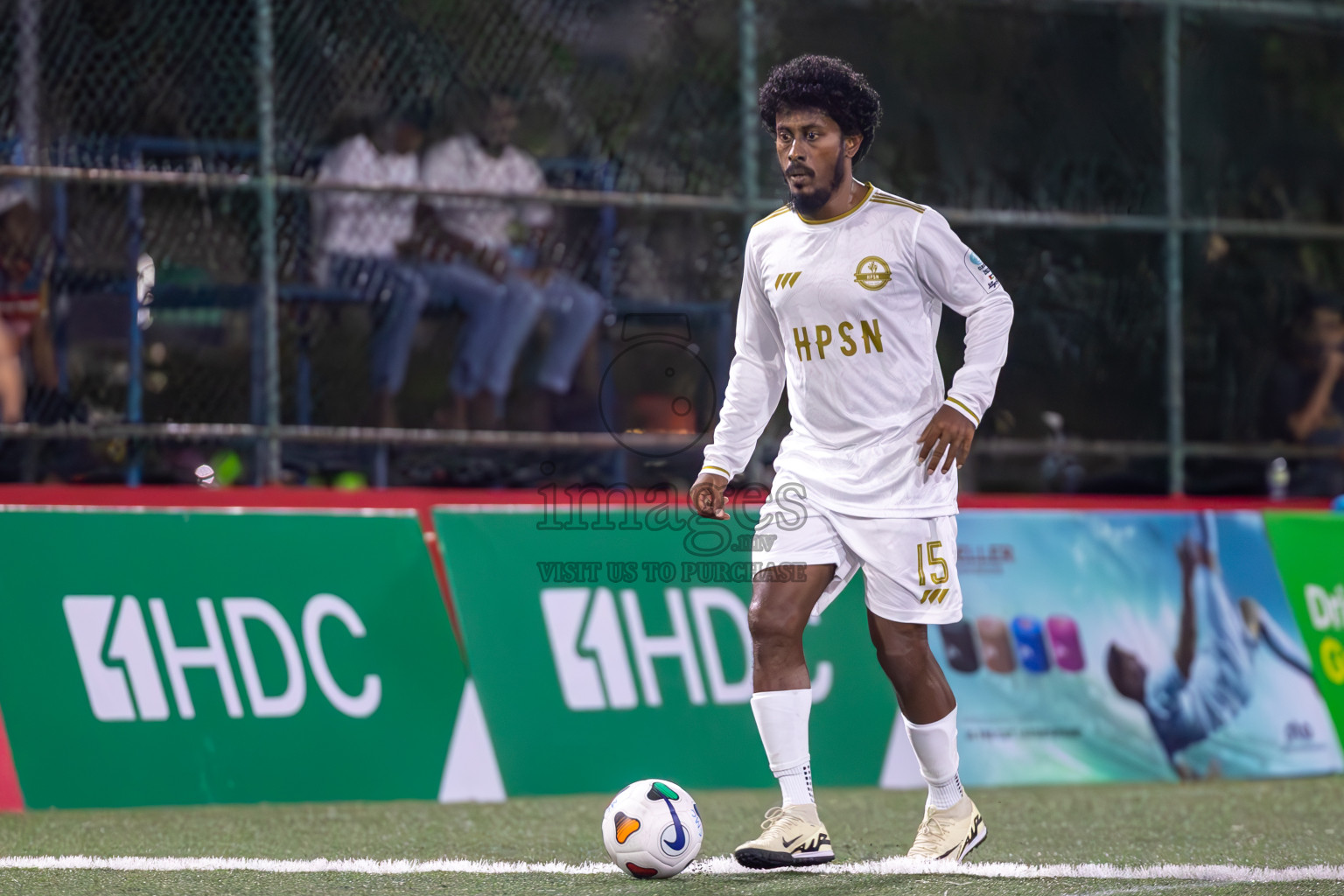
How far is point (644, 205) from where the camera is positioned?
27.2 ft

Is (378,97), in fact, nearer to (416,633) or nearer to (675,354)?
(675,354)

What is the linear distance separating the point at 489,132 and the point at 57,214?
2.01 m

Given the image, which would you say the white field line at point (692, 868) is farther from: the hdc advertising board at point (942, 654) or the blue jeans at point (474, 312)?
the blue jeans at point (474, 312)

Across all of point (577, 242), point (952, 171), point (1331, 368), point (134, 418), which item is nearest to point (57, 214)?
point (134, 418)

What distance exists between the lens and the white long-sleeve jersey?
15.4 ft

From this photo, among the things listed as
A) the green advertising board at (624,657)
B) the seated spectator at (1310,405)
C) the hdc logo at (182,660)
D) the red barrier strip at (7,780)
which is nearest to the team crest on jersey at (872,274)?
the green advertising board at (624,657)

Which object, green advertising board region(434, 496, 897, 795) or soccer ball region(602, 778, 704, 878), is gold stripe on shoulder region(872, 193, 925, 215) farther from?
green advertising board region(434, 496, 897, 795)

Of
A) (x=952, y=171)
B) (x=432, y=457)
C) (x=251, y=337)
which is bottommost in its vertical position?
(x=432, y=457)

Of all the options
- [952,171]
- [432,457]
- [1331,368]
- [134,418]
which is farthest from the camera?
[1331,368]

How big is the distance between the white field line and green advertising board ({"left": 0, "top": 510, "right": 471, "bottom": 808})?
1281mm

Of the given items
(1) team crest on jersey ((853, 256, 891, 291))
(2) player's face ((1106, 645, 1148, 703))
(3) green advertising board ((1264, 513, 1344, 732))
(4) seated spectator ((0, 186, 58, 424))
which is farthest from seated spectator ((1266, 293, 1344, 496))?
(4) seated spectator ((0, 186, 58, 424))

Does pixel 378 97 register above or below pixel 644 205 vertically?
above

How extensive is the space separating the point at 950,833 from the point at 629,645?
2250 millimetres

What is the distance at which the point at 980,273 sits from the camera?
477cm
